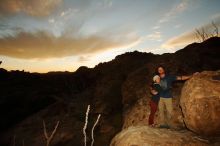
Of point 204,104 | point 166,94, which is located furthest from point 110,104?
point 204,104

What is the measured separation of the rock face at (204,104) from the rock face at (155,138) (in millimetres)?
576

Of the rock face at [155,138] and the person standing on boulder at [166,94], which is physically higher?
the person standing on boulder at [166,94]

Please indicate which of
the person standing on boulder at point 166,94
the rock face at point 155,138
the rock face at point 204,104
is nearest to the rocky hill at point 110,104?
the person standing on boulder at point 166,94

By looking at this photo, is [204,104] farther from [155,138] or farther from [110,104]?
[110,104]

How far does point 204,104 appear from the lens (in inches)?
337

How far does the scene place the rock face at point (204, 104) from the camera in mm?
8367

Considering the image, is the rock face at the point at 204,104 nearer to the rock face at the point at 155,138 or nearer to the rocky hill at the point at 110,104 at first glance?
the rock face at the point at 155,138

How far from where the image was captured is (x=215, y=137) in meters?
8.27

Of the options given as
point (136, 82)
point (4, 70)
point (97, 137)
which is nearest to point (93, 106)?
point (97, 137)

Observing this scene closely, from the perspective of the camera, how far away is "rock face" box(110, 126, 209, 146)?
7652 millimetres

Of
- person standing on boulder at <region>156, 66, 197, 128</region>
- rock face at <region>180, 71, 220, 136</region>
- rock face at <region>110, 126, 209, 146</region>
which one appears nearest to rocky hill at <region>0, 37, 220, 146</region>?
person standing on boulder at <region>156, 66, 197, 128</region>

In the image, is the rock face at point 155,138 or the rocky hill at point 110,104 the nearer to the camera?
the rock face at point 155,138

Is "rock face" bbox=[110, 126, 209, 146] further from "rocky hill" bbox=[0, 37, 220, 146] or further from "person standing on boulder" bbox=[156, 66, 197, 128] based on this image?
"rocky hill" bbox=[0, 37, 220, 146]

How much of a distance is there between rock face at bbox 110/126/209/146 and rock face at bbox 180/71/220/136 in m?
0.58
